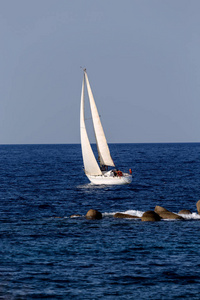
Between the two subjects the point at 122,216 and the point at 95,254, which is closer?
the point at 95,254

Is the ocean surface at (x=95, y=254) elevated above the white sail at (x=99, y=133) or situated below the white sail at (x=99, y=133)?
below

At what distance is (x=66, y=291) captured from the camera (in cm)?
2481

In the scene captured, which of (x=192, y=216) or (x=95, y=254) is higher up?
(x=192, y=216)

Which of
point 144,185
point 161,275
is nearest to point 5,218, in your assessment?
point 161,275

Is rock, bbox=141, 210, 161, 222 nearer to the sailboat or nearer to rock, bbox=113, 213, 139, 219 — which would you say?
rock, bbox=113, 213, 139, 219

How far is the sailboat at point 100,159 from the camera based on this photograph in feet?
246

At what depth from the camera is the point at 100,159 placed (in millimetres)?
78500

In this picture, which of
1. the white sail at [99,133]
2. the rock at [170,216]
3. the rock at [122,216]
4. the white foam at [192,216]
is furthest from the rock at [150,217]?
the white sail at [99,133]

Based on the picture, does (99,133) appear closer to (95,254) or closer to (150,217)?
(150,217)

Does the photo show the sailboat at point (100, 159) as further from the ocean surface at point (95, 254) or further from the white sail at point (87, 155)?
the ocean surface at point (95, 254)

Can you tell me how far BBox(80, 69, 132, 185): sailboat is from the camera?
2953 inches

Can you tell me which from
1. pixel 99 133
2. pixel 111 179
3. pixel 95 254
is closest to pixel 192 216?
pixel 95 254

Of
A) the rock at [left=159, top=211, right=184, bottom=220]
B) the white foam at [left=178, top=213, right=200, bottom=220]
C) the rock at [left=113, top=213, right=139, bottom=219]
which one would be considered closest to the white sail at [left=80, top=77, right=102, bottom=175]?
the rock at [left=113, top=213, right=139, bottom=219]

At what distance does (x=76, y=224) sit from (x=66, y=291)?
16.8m
